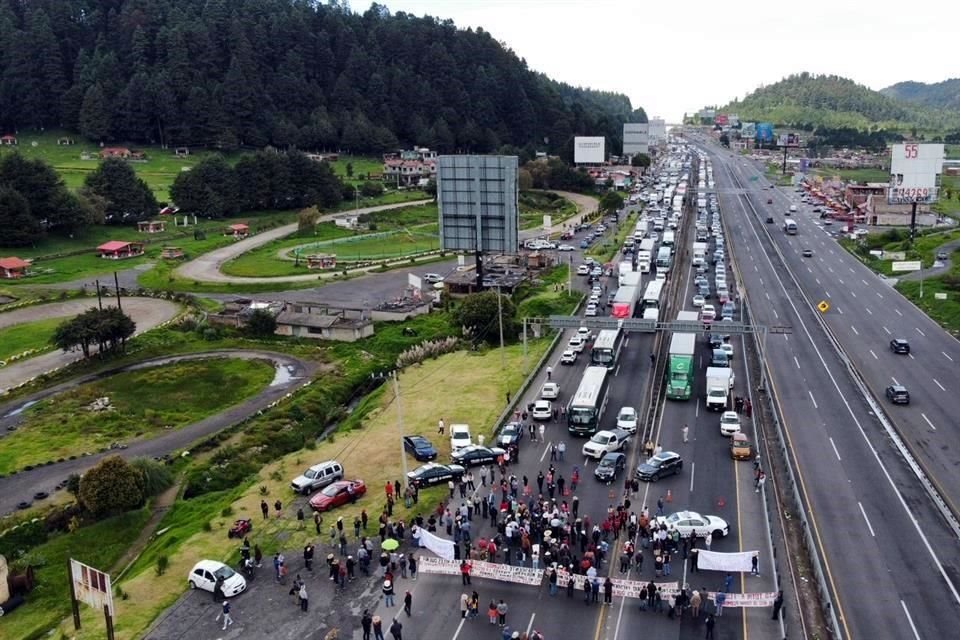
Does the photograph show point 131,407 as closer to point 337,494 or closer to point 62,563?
point 62,563

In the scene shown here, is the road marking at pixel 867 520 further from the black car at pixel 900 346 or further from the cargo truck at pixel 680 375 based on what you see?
the black car at pixel 900 346

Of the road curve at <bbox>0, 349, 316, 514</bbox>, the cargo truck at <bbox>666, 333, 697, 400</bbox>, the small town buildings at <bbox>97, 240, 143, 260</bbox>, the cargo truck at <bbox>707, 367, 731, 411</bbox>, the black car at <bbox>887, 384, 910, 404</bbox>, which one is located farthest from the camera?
the small town buildings at <bbox>97, 240, 143, 260</bbox>

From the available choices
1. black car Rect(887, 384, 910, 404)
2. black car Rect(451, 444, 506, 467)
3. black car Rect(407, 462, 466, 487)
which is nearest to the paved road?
black car Rect(407, 462, 466, 487)

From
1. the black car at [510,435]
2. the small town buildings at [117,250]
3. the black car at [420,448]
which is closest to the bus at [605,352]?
the black car at [510,435]

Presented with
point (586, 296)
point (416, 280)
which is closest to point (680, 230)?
point (586, 296)

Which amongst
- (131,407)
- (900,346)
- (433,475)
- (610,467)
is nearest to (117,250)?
(131,407)

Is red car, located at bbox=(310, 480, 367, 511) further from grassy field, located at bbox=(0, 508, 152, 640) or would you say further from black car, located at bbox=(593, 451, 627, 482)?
black car, located at bbox=(593, 451, 627, 482)
